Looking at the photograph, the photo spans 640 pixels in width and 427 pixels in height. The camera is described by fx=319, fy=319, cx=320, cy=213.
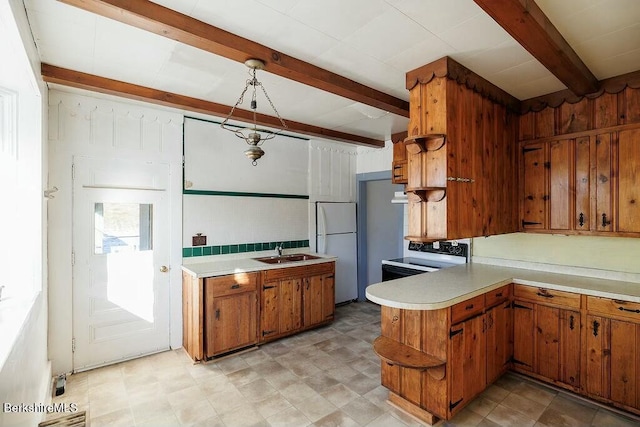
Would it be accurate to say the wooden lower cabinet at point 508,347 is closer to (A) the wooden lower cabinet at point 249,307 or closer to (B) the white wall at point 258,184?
(A) the wooden lower cabinet at point 249,307

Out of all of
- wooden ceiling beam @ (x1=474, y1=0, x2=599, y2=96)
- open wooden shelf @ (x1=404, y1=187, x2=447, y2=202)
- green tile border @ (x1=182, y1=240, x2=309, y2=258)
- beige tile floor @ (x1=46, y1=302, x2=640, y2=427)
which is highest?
wooden ceiling beam @ (x1=474, y1=0, x2=599, y2=96)

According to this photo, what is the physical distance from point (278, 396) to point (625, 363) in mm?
2642

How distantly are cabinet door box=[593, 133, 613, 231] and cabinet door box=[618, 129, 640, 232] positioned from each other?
0.06m

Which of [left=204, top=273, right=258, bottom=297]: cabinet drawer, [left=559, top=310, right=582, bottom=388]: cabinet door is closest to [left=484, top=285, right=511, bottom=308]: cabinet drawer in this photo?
[left=559, top=310, right=582, bottom=388]: cabinet door

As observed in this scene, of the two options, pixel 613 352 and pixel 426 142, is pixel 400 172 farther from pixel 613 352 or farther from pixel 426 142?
pixel 613 352

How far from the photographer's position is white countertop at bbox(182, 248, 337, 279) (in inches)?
129

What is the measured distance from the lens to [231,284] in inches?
131

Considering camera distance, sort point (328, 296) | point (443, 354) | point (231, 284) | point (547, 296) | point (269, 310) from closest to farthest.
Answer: point (443, 354), point (547, 296), point (231, 284), point (269, 310), point (328, 296)

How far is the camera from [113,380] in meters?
2.86

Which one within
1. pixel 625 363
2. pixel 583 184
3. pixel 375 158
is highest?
pixel 375 158

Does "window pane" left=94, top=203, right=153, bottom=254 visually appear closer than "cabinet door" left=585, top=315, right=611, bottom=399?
No

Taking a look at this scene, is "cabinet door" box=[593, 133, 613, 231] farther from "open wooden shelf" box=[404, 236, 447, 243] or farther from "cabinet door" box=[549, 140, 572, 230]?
"open wooden shelf" box=[404, 236, 447, 243]

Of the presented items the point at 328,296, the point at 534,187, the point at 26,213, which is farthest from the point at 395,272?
the point at 26,213

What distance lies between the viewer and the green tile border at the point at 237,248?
12.1 ft
